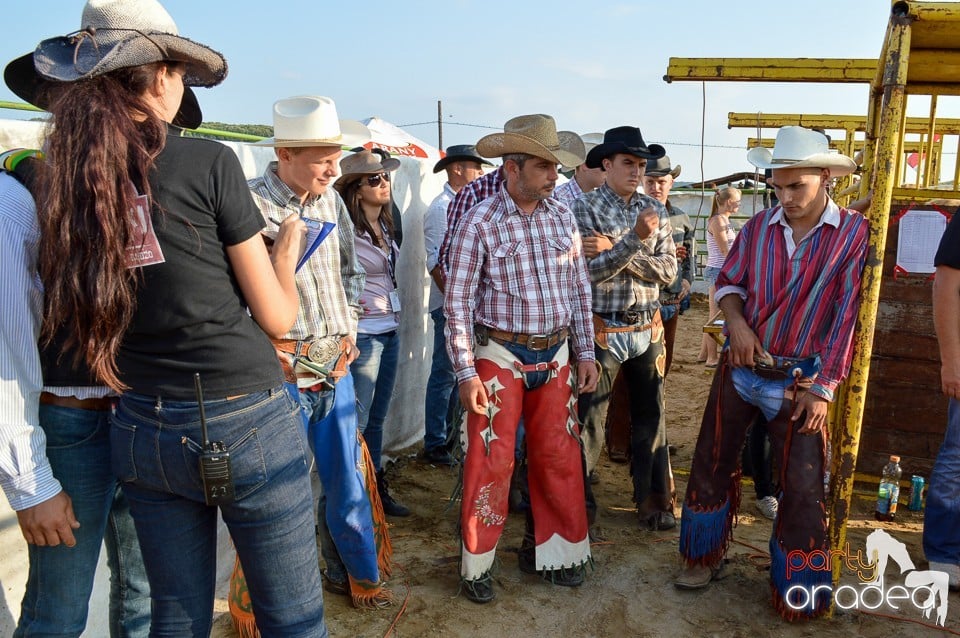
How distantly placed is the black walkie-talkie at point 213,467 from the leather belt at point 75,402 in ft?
1.14

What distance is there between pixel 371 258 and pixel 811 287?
2.26 m

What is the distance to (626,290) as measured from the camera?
4.05 m

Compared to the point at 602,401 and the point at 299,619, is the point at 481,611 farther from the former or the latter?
the point at 299,619

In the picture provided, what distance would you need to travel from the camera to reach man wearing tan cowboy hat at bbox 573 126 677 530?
4.01m

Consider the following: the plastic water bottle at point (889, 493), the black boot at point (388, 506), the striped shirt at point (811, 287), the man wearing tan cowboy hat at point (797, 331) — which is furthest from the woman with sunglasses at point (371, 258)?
the plastic water bottle at point (889, 493)

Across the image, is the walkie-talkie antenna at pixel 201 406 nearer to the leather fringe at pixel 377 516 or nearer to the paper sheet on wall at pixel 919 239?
the leather fringe at pixel 377 516

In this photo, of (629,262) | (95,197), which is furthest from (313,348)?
(629,262)

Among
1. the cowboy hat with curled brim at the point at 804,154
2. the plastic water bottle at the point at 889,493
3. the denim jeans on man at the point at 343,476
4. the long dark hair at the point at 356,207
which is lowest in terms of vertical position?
the plastic water bottle at the point at 889,493

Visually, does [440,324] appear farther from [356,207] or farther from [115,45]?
[115,45]

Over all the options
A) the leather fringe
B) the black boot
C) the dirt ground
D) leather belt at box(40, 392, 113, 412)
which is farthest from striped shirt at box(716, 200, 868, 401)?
leather belt at box(40, 392, 113, 412)

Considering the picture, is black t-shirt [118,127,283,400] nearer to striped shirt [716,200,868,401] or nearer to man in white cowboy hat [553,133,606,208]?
striped shirt [716,200,868,401]

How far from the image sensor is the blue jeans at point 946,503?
3.45 meters

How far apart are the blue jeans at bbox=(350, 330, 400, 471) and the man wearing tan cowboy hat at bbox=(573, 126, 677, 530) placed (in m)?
1.18

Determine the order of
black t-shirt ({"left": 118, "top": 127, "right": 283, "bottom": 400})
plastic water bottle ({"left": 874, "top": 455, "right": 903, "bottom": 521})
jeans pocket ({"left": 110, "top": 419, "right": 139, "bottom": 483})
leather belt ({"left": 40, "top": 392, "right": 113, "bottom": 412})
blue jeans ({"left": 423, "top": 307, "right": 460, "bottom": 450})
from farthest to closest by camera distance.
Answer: blue jeans ({"left": 423, "top": 307, "right": 460, "bottom": 450}) → plastic water bottle ({"left": 874, "top": 455, "right": 903, "bottom": 521}) → leather belt ({"left": 40, "top": 392, "right": 113, "bottom": 412}) → jeans pocket ({"left": 110, "top": 419, "right": 139, "bottom": 483}) → black t-shirt ({"left": 118, "top": 127, "right": 283, "bottom": 400})
